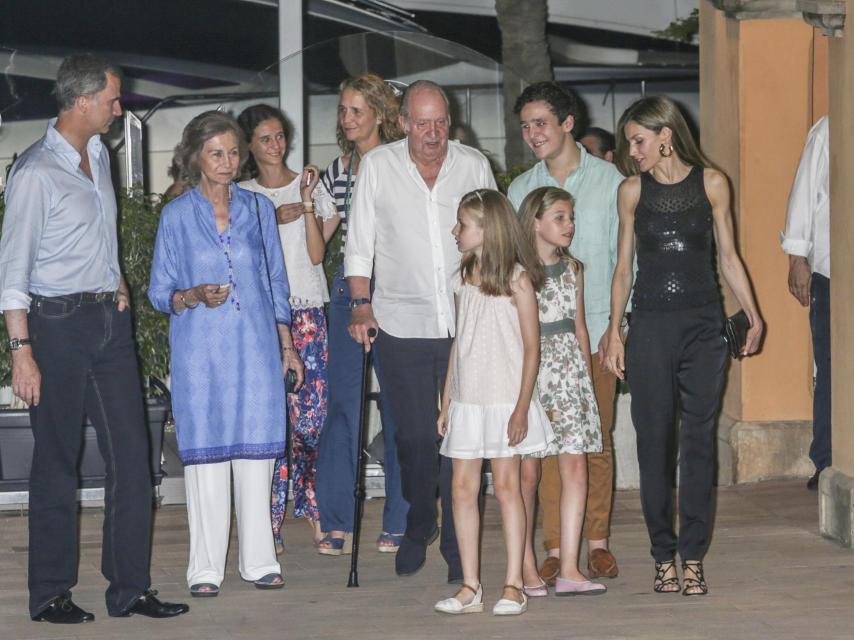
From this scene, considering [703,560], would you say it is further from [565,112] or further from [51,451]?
[51,451]

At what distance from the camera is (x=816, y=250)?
8523mm

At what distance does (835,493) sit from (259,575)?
2581 millimetres

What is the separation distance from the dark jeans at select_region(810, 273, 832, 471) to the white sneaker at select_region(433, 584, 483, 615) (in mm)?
2866

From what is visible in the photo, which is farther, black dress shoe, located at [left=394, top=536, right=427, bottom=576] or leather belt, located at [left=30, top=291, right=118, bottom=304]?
black dress shoe, located at [left=394, top=536, right=427, bottom=576]

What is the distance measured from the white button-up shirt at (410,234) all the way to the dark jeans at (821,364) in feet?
7.96

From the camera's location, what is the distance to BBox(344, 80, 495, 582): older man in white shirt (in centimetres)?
682

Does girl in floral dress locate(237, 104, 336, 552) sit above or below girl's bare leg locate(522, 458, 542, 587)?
above

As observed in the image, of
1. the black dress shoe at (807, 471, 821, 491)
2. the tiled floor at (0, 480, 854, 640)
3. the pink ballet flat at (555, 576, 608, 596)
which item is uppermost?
the black dress shoe at (807, 471, 821, 491)

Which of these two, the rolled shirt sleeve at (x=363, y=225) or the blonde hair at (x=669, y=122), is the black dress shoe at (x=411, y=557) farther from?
the blonde hair at (x=669, y=122)

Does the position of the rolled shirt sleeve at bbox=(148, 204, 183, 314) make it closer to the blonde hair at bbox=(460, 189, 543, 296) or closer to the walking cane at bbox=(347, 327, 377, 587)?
the walking cane at bbox=(347, 327, 377, 587)

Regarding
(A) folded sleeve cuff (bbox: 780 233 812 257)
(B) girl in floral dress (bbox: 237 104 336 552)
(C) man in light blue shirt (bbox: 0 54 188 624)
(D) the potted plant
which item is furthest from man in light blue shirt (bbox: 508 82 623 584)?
(D) the potted plant

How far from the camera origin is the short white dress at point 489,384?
6277 millimetres

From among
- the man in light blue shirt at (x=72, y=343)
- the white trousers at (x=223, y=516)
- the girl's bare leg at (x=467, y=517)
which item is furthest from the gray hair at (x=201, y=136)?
the girl's bare leg at (x=467, y=517)

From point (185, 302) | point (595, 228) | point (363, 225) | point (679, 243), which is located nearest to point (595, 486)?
point (595, 228)
